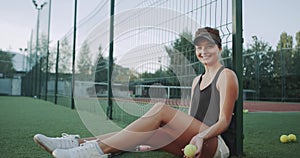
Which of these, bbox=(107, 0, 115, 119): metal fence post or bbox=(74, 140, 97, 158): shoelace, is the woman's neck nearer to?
bbox=(74, 140, 97, 158): shoelace

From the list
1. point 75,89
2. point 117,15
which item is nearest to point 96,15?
point 117,15

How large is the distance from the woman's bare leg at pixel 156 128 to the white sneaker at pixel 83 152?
3 cm

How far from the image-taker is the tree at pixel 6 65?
19.5 meters

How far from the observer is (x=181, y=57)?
2703mm

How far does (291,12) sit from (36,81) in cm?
1093

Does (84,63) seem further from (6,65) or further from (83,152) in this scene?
(6,65)

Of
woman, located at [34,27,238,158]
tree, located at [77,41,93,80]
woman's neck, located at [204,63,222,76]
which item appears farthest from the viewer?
tree, located at [77,41,93,80]

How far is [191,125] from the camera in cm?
142

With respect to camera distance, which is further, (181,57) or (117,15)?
(117,15)

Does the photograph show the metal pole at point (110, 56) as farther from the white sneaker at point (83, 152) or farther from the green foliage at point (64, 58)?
the green foliage at point (64, 58)

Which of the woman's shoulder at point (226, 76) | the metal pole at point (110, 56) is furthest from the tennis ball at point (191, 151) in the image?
the metal pole at point (110, 56)

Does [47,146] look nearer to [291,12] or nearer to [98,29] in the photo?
[98,29]

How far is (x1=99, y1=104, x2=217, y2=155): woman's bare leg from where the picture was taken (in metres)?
1.42

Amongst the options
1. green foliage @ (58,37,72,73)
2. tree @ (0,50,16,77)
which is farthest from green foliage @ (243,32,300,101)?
tree @ (0,50,16,77)
